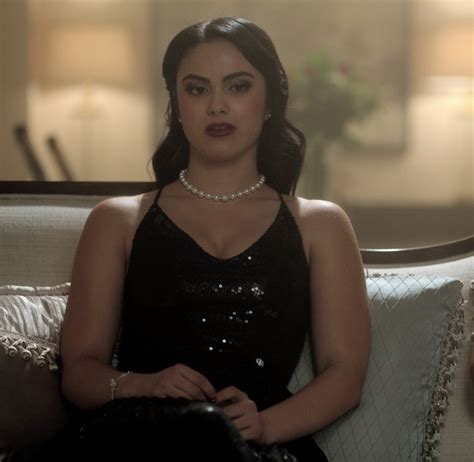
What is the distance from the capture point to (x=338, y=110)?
5.63 meters

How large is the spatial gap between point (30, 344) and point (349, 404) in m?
0.59

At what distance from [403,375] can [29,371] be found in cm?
70

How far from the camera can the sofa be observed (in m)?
1.78

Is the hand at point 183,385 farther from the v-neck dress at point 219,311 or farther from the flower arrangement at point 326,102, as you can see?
the flower arrangement at point 326,102

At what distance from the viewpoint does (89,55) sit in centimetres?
634

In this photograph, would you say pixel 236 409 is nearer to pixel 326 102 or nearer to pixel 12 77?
pixel 326 102

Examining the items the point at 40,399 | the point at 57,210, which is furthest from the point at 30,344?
the point at 57,210

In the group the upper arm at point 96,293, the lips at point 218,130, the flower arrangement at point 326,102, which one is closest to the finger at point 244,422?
the upper arm at point 96,293

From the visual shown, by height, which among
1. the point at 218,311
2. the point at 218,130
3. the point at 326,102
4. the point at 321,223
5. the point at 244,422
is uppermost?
the point at 218,130

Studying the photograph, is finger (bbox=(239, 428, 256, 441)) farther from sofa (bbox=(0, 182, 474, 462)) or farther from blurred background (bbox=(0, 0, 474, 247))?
blurred background (bbox=(0, 0, 474, 247))

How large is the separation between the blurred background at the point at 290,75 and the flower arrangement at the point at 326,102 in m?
0.36

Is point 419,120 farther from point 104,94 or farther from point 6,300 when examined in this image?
point 6,300

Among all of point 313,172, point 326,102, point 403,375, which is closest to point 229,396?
point 403,375

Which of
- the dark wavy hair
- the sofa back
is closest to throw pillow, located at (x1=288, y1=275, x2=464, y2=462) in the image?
the dark wavy hair
